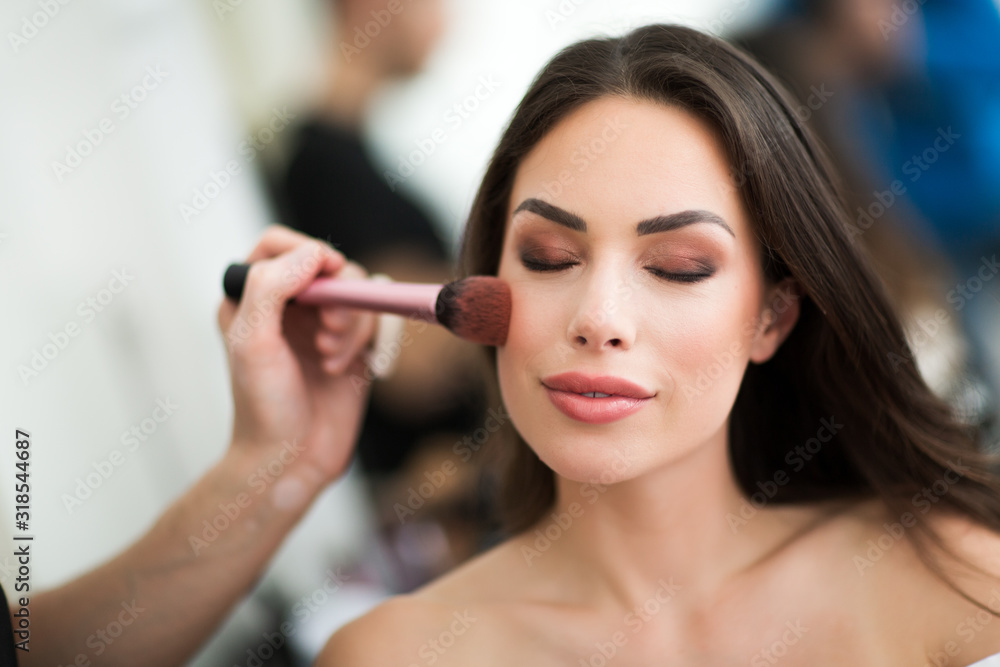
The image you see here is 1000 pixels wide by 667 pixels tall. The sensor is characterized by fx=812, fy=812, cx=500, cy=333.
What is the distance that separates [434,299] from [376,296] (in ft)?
0.34

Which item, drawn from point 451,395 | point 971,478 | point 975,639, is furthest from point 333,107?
point 975,639

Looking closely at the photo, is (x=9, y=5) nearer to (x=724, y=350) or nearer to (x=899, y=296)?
(x=724, y=350)

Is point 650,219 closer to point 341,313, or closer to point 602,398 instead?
point 602,398

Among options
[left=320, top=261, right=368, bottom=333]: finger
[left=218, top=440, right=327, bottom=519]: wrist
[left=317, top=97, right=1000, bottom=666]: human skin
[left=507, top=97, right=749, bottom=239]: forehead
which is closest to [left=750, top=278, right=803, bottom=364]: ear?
[left=317, top=97, right=1000, bottom=666]: human skin

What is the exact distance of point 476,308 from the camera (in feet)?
3.10

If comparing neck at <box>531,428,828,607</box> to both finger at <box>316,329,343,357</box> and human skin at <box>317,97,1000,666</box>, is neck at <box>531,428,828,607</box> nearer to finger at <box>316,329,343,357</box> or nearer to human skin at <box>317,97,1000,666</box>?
human skin at <box>317,97,1000,666</box>

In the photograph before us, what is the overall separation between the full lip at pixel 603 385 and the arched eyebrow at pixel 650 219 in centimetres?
16

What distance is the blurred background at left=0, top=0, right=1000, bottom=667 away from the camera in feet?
4.72

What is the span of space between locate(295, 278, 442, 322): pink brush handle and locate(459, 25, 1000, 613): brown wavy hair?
16 centimetres

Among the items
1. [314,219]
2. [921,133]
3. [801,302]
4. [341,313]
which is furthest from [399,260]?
[921,133]

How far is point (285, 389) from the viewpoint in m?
1.15

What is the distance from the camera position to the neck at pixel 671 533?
1.02 meters

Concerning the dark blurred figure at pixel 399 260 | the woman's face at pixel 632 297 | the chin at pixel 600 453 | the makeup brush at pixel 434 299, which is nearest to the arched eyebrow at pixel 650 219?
the woman's face at pixel 632 297

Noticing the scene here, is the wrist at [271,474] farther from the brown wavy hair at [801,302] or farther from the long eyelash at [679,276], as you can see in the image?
the long eyelash at [679,276]
